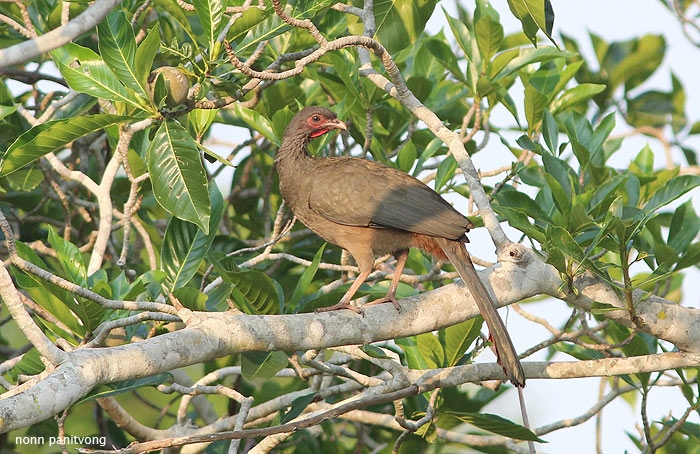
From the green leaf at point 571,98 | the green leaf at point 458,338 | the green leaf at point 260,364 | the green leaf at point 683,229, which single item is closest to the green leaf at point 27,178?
the green leaf at point 260,364

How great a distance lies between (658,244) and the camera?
4273 millimetres

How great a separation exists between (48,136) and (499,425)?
92.5 inches

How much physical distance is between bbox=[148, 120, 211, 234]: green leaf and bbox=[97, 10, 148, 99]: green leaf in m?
0.21

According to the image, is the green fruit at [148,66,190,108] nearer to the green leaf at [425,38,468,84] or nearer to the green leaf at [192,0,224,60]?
the green leaf at [192,0,224,60]

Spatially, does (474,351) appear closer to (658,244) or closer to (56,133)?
(658,244)

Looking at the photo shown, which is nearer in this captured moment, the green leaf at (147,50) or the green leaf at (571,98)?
the green leaf at (147,50)

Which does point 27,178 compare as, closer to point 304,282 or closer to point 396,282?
point 304,282

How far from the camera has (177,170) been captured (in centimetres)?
355

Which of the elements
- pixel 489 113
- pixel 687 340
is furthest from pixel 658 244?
pixel 489 113

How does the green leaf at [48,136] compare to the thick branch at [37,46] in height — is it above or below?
below

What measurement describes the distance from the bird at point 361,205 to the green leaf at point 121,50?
1378 millimetres

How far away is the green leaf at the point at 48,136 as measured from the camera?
11.2ft

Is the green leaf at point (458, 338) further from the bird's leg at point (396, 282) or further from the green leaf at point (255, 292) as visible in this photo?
the green leaf at point (255, 292)

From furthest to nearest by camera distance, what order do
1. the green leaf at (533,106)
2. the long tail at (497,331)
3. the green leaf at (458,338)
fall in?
1. the green leaf at (533,106)
2. the green leaf at (458,338)
3. the long tail at (497,331)
